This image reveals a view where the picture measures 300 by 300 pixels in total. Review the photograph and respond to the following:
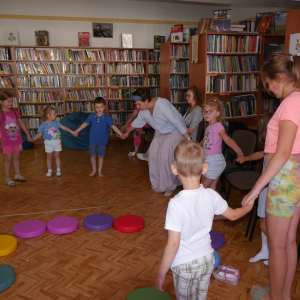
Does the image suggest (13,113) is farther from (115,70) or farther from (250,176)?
(115,70)

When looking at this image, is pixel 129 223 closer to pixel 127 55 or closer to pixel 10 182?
pixel 10 182

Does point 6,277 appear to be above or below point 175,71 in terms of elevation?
below

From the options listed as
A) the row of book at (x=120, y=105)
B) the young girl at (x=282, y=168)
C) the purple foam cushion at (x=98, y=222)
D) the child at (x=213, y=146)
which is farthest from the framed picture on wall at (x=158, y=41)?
the young girl at (x=282, y=168)

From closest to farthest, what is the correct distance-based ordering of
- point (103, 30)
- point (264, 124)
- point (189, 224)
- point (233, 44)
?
point (189, 224), point (264, 124), point (233, 44), point (103, 30)

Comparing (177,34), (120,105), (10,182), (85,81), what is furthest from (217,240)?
(85,81)

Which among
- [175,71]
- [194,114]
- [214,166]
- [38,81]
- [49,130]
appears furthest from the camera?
[38,81]

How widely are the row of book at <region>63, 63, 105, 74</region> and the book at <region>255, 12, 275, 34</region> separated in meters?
3.91

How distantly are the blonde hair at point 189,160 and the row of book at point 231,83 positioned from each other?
13.4 feet

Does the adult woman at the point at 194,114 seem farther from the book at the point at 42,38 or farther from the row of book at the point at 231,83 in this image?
the book at the point at 42,38

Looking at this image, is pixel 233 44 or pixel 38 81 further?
pixel 38 81

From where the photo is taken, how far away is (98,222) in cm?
305

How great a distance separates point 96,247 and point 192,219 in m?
1.57

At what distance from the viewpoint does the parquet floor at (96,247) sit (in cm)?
215

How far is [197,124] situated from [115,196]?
1.61 m
